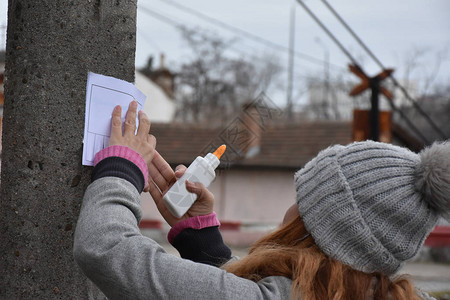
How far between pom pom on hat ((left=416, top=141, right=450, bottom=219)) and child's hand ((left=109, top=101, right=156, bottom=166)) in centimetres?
73

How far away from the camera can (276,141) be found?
17.2 meters

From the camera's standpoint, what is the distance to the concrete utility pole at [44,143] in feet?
5.37

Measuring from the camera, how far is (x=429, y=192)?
5.08 ft

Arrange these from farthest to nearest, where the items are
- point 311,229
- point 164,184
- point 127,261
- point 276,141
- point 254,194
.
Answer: point 276,141 < point 254,194 < point 164,184 < point 311,229 < point 127,261

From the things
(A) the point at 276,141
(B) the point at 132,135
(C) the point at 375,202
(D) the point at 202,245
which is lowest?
(A) the point at 276,141

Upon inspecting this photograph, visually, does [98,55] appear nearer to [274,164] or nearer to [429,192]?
[429,192]

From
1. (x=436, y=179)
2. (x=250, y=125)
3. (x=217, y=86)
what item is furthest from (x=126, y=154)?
(x=217, y=86)

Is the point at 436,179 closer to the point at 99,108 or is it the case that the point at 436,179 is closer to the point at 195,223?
the point at 195,223

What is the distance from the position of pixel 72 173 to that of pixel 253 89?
30.6 metres

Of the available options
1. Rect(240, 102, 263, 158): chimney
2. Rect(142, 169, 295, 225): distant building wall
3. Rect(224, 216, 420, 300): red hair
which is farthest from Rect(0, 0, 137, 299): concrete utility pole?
Rect(142, 169, 295, 225): distant building wall

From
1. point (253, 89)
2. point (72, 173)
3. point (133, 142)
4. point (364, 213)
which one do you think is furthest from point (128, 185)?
point (253, 89)

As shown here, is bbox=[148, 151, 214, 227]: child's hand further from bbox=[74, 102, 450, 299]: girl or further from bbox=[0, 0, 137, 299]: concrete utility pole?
bbox=[0, 0, 137, 299]: concrete utility pole

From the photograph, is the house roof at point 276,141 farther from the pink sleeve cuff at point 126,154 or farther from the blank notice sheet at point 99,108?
the pink sleeve cuff at point 126,154

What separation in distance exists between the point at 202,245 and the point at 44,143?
23.2 inches
